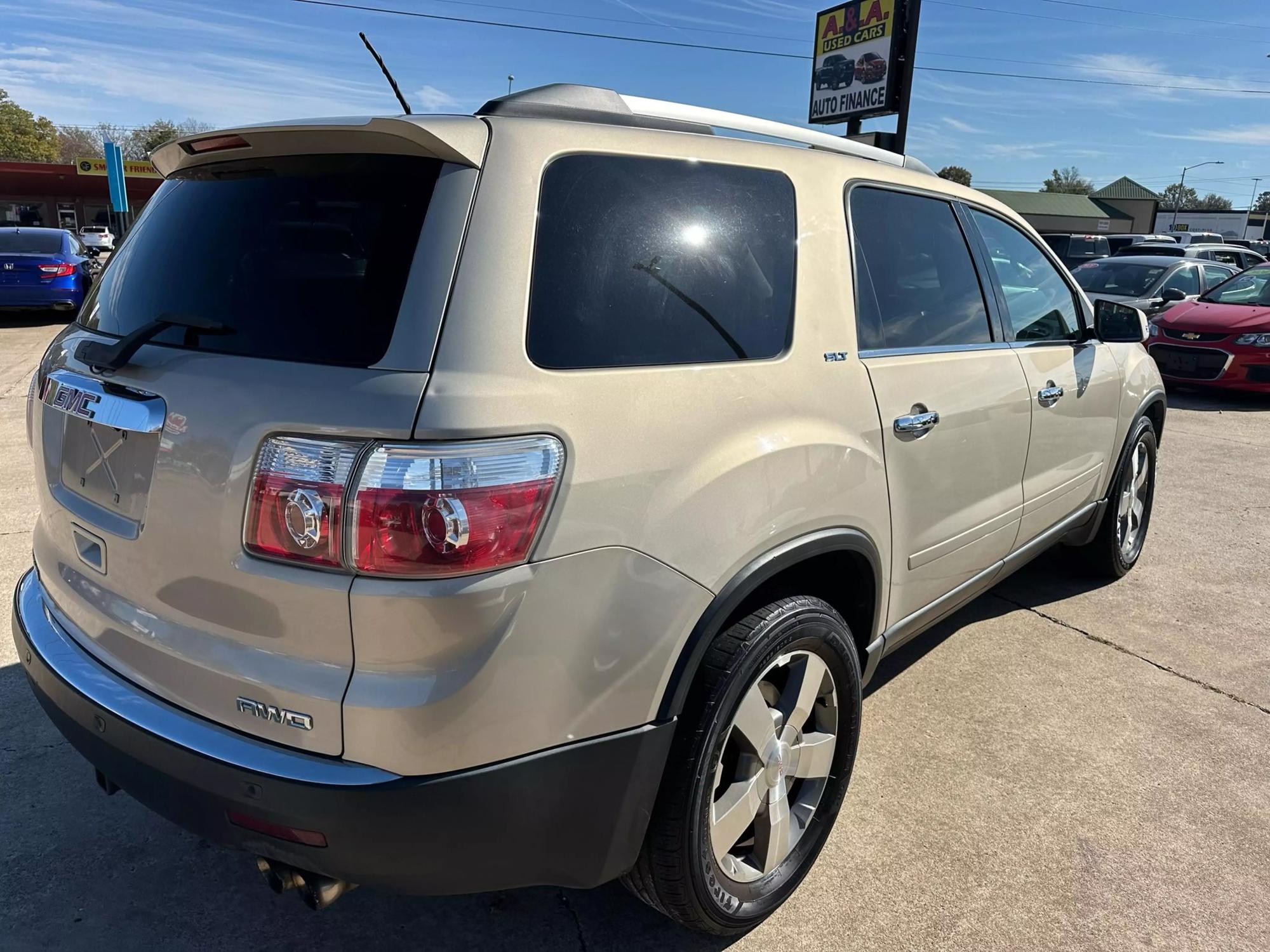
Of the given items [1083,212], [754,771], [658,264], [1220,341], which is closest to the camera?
[658,264]

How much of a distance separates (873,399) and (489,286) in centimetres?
123

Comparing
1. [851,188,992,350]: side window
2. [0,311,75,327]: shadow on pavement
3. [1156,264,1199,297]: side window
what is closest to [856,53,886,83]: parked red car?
[1156,264,1199,297]: side window

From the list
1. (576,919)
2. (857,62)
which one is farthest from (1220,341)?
(576,919)

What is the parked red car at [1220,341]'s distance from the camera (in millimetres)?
10477

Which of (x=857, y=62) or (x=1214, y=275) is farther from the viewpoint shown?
(x=857, y=62)

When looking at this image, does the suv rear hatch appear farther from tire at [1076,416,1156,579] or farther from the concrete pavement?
tire at [1076,416,1156,579]

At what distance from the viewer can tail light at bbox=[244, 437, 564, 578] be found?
1.58 m

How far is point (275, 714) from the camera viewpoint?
1688mm

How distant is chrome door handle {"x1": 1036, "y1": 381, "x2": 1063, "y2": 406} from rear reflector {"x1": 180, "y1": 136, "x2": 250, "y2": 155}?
9.13ft

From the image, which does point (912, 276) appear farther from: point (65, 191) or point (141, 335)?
point (65, 191)

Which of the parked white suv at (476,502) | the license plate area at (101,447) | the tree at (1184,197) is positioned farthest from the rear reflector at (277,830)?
the tree at (1184,197)

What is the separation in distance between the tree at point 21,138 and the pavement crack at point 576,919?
295 ft

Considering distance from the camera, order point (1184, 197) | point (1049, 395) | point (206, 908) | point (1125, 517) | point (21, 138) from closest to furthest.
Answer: point (206, 908) → point (1049, 395) → point (1125, 517) → point (21, 138) → point (1184, 197)

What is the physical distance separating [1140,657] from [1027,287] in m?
1.71
